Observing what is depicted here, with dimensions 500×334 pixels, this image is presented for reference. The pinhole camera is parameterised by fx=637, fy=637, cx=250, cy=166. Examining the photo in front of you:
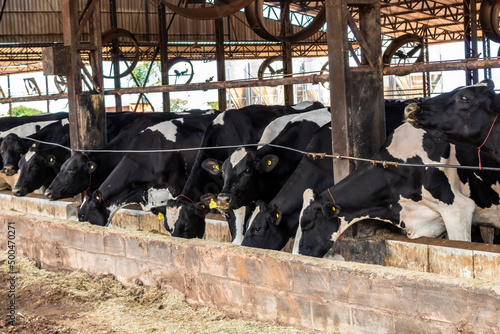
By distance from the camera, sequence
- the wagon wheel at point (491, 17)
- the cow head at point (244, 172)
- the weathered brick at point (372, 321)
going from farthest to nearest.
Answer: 1. the wagon wheel at point (491, 17)
2. the cow head at point (244, 172)
3. the weathered brick at point (372, 321)

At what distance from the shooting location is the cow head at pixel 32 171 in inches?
393

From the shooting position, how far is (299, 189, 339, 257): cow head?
5.69 m

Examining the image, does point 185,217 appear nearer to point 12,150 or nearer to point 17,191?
point 17,191

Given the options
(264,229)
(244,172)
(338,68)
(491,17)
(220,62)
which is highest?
(491,17)

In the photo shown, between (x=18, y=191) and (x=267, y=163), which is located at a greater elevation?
(x=267, y=163)

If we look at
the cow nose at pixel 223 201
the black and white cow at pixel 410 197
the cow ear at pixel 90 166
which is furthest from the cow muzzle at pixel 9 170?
the black and white cow at pixel 410 197

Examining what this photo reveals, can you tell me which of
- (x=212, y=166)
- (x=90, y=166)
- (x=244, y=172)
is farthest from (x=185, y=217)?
(x=90, y=166)

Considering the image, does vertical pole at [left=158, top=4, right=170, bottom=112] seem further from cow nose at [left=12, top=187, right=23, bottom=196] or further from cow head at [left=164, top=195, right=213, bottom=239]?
cow head at [left=164, top=195, right=213, bottom=239]

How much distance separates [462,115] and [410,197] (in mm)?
1044

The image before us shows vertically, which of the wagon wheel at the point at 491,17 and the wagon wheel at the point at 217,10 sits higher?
the wagon wheel at the point at 491,17

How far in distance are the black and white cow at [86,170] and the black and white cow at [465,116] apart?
502 cm

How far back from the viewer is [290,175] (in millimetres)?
7613

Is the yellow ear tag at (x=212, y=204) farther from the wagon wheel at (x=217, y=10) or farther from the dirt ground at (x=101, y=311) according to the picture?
the wagon wheel at (x=217, y=10)

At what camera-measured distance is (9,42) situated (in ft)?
67.7
